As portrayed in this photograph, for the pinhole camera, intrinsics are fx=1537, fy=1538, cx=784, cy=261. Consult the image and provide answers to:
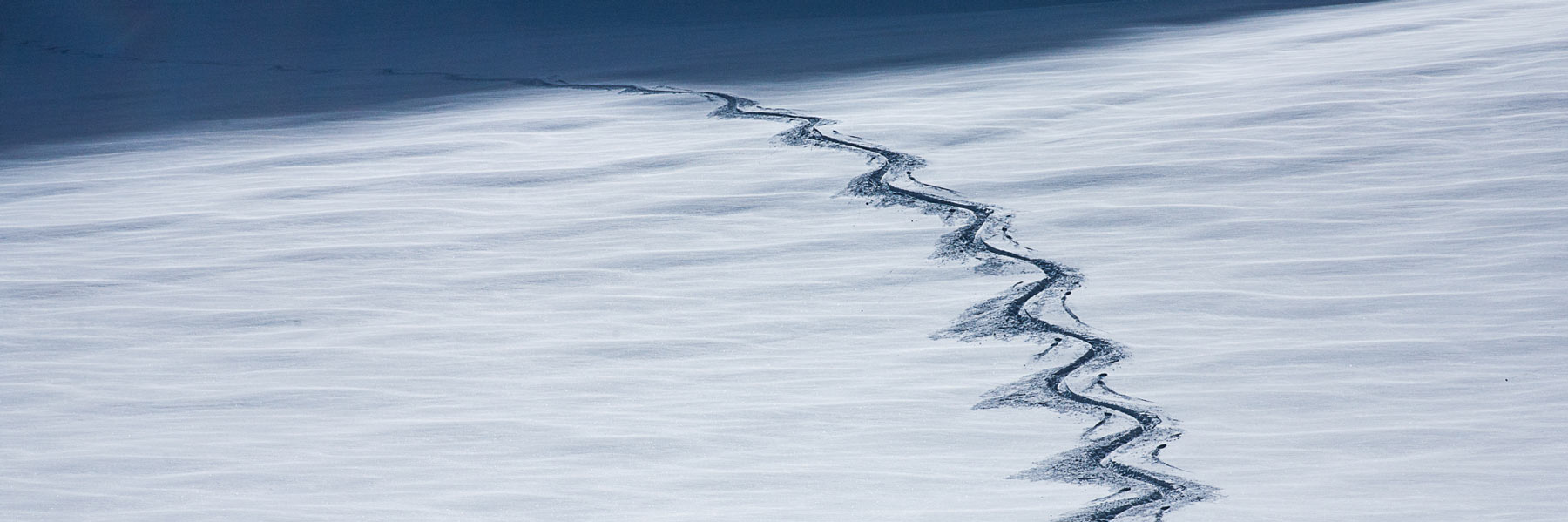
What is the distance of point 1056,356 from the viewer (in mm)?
2080

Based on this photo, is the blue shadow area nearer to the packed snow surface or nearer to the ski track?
the packed snow surface

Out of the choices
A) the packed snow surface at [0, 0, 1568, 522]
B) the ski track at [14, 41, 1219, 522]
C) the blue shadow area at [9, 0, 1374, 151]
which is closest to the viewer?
the ski track at [14, 41, 1219, 522]

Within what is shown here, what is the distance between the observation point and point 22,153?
415cm

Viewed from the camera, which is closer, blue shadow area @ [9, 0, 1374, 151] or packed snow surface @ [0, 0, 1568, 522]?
packed snow surface @ [0, 0, 1568, 522]

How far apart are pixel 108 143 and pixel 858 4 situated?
124 inches

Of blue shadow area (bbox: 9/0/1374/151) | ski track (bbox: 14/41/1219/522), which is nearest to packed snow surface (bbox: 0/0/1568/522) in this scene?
ski track (bbox: 14/41/1219/522)

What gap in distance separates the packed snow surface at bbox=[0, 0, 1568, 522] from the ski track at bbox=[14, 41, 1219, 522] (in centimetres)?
3

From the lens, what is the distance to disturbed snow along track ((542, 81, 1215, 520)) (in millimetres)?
1625

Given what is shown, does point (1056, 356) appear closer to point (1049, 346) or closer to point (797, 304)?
point (1049, 346)

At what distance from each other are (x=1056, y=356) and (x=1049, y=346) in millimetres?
42

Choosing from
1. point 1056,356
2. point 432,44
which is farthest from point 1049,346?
point 432,44

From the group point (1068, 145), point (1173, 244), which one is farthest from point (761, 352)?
point (1068, 145)

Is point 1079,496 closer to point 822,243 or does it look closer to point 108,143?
point 822,243

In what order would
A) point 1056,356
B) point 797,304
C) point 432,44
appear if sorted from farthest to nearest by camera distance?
point 432,44, point 797,304, point 1056,356
